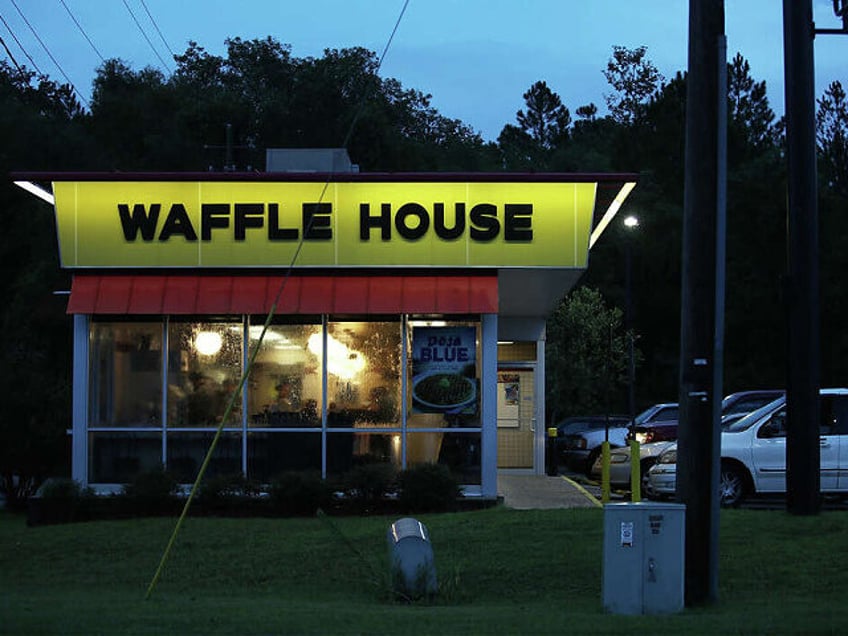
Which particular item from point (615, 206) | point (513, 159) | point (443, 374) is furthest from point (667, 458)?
point (513, 159)

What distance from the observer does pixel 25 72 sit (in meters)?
68.6

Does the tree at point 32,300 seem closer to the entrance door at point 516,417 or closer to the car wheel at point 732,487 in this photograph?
the entrance door at point 516,417

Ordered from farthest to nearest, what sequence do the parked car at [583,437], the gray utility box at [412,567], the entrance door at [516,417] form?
1. the parked car at [583,437]
2. the entrance door at [516,417]
3. the gray utility box at [412,567]

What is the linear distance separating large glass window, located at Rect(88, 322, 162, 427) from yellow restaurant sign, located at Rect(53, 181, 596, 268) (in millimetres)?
1174

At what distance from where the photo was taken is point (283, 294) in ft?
66.3

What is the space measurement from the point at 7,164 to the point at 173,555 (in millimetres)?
34503

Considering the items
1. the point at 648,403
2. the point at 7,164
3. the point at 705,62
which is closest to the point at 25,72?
the point at 7,164

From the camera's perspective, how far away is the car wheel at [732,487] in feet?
65.2

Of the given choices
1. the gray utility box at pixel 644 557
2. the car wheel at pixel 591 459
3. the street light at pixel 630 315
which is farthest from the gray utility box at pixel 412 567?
the car wheel at pixel 591 459

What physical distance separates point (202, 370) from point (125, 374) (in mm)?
1262

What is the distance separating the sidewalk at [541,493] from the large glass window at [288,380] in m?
3.58

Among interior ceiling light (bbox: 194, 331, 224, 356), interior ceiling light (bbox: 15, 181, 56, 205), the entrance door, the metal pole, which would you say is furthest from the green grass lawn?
the entrance door

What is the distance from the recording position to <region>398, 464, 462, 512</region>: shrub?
18.8m

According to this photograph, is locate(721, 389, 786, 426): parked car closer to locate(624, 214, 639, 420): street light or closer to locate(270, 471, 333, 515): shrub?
locate(624, 214, 639, 420): street light
